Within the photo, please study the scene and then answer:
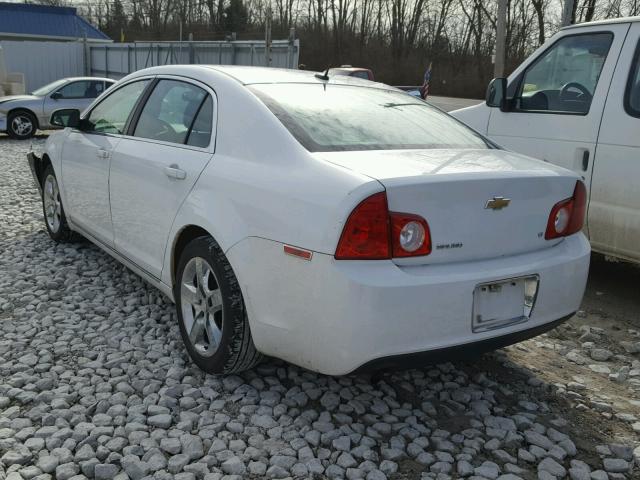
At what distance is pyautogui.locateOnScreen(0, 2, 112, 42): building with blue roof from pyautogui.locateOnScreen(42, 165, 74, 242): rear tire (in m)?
34.6

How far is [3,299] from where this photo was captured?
14.0ft

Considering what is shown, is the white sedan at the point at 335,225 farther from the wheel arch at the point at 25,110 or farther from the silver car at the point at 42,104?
the wheel arch at the point at 25,110

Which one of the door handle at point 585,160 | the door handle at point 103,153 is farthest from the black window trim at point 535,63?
the door handle at point 103,153

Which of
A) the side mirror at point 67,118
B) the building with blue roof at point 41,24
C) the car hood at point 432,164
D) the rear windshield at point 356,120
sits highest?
the building with blue roof at point 41,24

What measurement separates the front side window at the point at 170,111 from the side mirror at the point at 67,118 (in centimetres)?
101

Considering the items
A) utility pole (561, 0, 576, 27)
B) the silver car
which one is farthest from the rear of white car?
the silver car

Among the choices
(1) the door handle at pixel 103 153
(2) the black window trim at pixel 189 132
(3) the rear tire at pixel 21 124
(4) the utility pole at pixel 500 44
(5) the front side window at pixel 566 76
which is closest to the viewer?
(2) the black window trim at pixel 189 132

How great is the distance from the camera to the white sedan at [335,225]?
2510 mm

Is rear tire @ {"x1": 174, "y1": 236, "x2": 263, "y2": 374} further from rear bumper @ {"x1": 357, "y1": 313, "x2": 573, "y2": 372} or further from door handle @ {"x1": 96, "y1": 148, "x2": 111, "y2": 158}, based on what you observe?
door handle @ {"x1": 96, "y1": 148, "x2": 111, "y2": 158}

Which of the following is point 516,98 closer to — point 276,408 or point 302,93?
point 302,93

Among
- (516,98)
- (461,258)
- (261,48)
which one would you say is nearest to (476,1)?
(261,48)

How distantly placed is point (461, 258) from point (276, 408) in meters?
1.10

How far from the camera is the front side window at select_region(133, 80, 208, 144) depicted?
11.7 ft

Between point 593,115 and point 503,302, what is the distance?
2.38 m
